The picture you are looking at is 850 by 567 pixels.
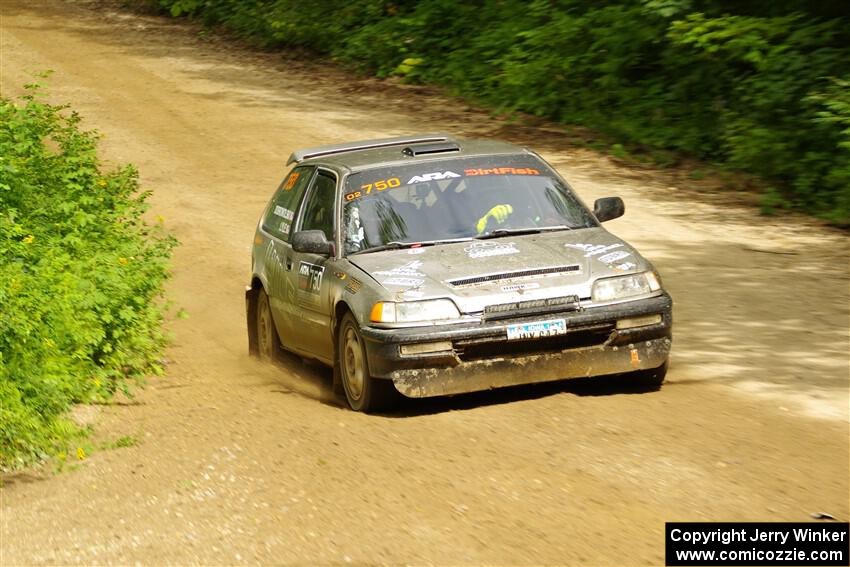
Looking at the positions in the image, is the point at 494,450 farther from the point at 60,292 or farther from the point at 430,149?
the point at 60,292

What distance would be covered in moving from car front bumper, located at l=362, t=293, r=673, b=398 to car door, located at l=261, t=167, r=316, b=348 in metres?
1.97

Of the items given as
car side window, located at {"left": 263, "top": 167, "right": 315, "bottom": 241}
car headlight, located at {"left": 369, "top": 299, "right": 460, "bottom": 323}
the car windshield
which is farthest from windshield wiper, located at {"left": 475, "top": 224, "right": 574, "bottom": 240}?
car side window, located at {"left": 263, "top": 167, "right": 315, "bottom": 241}

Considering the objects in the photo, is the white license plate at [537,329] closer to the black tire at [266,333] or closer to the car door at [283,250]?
the car door at [283,250]

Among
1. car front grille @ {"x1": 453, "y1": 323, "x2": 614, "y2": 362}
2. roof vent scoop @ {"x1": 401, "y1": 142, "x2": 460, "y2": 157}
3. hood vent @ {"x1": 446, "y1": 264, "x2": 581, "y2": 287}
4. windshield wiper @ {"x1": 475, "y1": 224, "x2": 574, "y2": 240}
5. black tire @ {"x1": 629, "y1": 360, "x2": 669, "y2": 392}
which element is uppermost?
roof vent scoop @ {"x1": 401, "y1": 142, "x2": 460, "y2": 157}

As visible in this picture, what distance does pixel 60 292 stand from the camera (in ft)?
30.2

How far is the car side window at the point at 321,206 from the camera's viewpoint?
368 inches

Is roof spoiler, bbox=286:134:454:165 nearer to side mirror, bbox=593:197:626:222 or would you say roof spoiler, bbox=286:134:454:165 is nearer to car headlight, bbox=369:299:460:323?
side mirror, bbox=593:197:626:222

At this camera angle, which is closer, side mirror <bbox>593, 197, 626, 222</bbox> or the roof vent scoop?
side mirror <bbox>593, 197, 626, 222</bbox>

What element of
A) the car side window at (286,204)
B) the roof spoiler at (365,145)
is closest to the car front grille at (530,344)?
the roof spoiler at (365,145)

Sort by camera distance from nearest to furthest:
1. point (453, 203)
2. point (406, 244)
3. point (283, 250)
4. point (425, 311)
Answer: point (425, 311) < point (406, 244) < point (453, 203) < point (283, 250)

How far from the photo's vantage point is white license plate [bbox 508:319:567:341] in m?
7.95

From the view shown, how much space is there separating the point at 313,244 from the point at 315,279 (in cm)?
36

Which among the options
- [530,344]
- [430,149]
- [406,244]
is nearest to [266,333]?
[430,149]

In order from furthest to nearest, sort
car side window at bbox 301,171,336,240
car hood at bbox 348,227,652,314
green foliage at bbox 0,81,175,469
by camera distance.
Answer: car side window at bbox 301,171,336,240 → car hood at bbox 348,227,652,314 → green foliage at bbox 0,81,175,469
